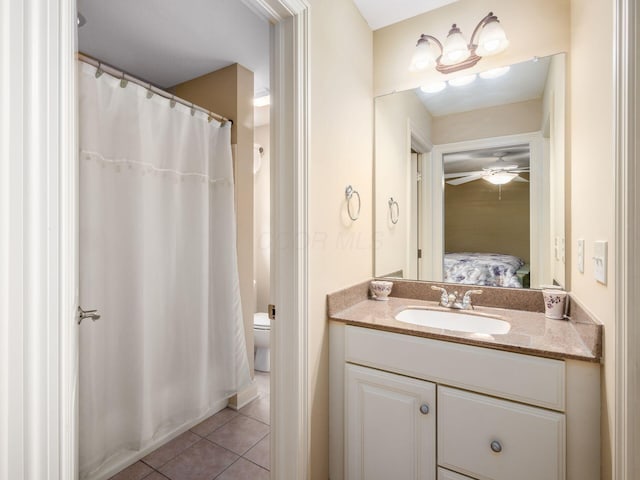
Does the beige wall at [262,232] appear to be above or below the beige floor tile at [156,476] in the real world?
above

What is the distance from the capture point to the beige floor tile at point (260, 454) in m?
1.70

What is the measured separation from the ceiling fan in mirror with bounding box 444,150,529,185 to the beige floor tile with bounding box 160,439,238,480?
2.03 meters

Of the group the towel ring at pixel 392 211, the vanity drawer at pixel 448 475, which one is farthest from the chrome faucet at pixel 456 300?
the vanity drawer at pixel 448 475

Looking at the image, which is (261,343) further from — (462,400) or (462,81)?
(462,81)

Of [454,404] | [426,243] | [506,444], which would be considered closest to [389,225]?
[426,243]

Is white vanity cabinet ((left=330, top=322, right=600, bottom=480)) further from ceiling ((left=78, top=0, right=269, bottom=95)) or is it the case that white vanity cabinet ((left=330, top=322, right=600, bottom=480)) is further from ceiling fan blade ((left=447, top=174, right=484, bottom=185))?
ceiling ((left=78, top=0, right=269, bottom=95))

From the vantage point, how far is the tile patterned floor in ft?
5.33

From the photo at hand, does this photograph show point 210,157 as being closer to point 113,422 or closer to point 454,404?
point 113,422

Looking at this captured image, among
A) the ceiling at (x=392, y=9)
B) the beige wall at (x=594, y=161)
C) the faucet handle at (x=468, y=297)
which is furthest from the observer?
the ceiling at (x=392, y=9)

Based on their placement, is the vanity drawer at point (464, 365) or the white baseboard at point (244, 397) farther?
the white baseboard at point (244, 397)

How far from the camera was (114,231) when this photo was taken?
164 centimetres

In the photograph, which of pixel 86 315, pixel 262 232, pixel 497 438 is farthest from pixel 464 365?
pixel 262 232

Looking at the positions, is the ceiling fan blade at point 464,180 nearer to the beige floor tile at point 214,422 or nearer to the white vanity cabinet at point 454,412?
the white vanity cabinet at point 454,412

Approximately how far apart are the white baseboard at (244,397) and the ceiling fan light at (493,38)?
2518mm
